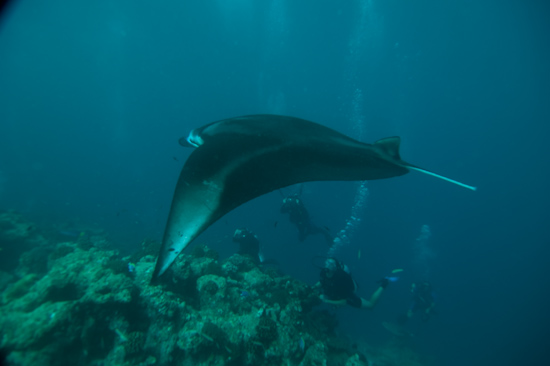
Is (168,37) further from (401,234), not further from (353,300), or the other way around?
(353,300)

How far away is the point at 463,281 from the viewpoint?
55.7m

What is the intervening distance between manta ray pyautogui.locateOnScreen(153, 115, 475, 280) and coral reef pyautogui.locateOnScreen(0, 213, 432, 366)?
360 cm

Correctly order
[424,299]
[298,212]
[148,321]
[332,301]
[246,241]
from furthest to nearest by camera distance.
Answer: [424,299], [298,212], [246,241], [332,301], [148,321]

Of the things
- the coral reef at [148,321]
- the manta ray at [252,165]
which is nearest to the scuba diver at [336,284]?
the coral reef at [148,321]

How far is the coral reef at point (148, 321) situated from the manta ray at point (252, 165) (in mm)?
3599

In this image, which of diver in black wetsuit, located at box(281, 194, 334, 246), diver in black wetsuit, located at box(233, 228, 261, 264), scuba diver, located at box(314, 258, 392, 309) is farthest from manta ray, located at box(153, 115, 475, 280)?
diver in black wetsuit, located at box(281, 194, 334, 246)

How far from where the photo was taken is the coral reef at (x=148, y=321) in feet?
13.5

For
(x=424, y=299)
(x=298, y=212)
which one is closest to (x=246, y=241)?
(x=298, y=212)

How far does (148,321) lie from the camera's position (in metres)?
4.85

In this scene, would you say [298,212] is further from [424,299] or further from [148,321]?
[148,321]

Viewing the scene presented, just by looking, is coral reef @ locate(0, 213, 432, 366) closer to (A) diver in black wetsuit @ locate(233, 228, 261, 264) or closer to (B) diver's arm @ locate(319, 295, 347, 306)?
(B) diver's arm @ locate(319, 295, 347, 306)

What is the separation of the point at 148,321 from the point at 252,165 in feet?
14.4

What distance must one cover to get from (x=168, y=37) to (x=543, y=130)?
401 ft

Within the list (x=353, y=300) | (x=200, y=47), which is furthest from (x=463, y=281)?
(x=200, y=47)
